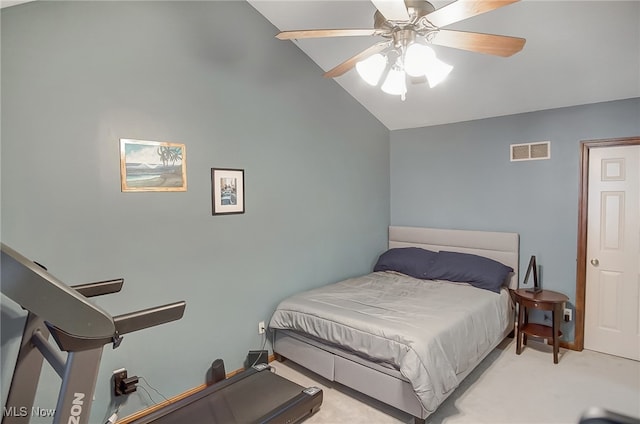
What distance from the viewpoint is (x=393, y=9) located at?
5.47 ft

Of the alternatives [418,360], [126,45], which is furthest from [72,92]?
[418,360]

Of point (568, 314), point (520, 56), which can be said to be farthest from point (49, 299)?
point (568, 314)

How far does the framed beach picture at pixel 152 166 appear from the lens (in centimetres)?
236

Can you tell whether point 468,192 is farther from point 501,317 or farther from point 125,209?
point 125,209

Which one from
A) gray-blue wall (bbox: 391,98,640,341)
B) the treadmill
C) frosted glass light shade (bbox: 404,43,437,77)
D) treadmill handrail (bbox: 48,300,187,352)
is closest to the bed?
gray-blue wall (bbox: 391,98,640,341)

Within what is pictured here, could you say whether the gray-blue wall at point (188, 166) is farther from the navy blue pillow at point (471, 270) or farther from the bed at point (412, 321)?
the navy blue pillow at point (471, 270)

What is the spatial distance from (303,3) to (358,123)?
1.62 metres

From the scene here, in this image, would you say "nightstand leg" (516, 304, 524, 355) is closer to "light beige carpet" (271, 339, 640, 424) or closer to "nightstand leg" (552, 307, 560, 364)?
"light beige carpet" (271, 339, 640, 424)

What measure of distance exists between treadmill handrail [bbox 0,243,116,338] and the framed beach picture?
1.44m

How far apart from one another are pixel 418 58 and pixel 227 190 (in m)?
1.77

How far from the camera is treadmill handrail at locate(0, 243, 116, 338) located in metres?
0.99

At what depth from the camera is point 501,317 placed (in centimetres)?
329

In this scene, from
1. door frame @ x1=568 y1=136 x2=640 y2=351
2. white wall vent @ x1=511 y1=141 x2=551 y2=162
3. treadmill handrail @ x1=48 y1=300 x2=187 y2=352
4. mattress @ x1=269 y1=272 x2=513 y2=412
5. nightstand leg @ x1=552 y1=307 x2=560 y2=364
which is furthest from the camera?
white wall vent @ x1=511 y1=141 x2=551 y2=162

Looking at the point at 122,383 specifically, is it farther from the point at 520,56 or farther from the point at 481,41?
the point at 520,56
